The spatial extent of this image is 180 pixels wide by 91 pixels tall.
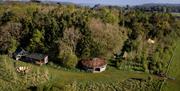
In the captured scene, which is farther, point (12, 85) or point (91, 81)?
point (91, 81)

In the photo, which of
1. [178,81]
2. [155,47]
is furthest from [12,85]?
[155,47]

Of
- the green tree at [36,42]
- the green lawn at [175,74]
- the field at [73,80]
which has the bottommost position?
the green lawn at [175,74]

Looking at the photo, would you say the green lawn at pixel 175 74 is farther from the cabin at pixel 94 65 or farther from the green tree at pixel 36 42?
the green tree at pixel 36 42

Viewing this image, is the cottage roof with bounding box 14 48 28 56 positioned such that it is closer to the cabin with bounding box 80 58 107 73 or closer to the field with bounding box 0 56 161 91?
the field with bounding box 0 56 161 91

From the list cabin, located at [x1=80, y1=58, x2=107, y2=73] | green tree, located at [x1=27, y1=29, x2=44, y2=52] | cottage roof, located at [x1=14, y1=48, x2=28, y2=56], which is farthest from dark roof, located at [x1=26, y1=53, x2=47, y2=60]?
cabin, located at [x1=80, y1=58, x2=107, y2=73]

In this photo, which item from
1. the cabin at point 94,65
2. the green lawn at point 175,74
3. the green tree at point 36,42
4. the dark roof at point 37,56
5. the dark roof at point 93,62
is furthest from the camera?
the green tree at point 36,42

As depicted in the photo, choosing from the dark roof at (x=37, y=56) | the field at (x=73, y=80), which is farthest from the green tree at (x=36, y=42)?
the field at (x=73, y=80)

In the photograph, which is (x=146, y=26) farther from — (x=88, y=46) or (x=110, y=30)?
(x=88, y=46)
